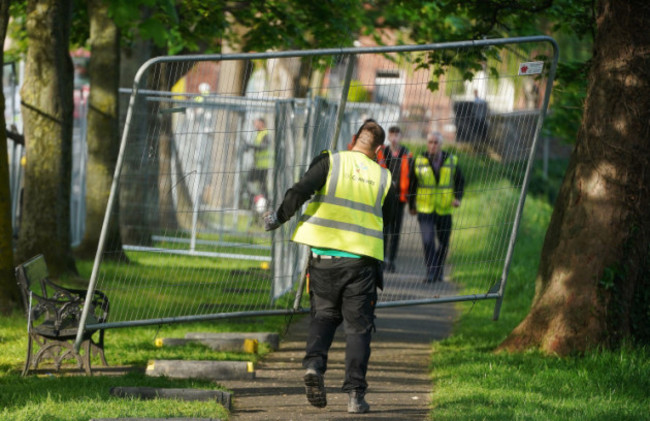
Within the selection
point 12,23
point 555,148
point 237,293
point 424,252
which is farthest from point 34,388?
point 555,148

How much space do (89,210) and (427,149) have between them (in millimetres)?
8215

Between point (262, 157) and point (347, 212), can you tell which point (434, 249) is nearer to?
point (347, 212)

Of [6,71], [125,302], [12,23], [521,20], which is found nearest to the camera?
[125,302]

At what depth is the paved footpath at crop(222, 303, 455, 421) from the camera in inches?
280

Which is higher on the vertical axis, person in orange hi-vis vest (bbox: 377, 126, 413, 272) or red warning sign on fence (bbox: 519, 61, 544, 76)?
red warning sign on fence (bbox: 519, 61, 544, 76)

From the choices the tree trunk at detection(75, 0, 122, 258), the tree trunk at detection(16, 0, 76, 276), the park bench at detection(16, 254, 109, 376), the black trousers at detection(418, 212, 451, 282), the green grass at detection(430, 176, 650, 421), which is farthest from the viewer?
the tree trunk at detection(75, 0, 122, 258)

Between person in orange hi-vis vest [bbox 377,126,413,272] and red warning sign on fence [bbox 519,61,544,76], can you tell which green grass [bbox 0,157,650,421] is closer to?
person in orange hi-vis vest [bbox 377,126,413,272]

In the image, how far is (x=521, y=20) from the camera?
12117mm

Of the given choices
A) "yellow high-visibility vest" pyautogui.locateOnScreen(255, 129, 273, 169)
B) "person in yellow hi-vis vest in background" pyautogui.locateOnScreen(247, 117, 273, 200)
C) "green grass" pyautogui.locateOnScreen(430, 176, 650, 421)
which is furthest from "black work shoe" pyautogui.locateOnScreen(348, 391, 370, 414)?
"yellow high-visibility vest" pyautogui.locateOnScreen(255, 129, 273, 169)

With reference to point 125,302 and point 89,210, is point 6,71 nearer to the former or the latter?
point 89,210

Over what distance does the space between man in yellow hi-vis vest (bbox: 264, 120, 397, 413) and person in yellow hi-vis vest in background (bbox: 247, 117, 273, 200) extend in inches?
33.0

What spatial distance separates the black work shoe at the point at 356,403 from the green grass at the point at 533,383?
17.6 inches

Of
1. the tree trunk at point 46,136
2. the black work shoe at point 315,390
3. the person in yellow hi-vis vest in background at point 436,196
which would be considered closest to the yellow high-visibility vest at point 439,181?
the person in yellow hi-vis vest in background at point 436,196

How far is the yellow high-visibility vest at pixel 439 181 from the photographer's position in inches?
345
